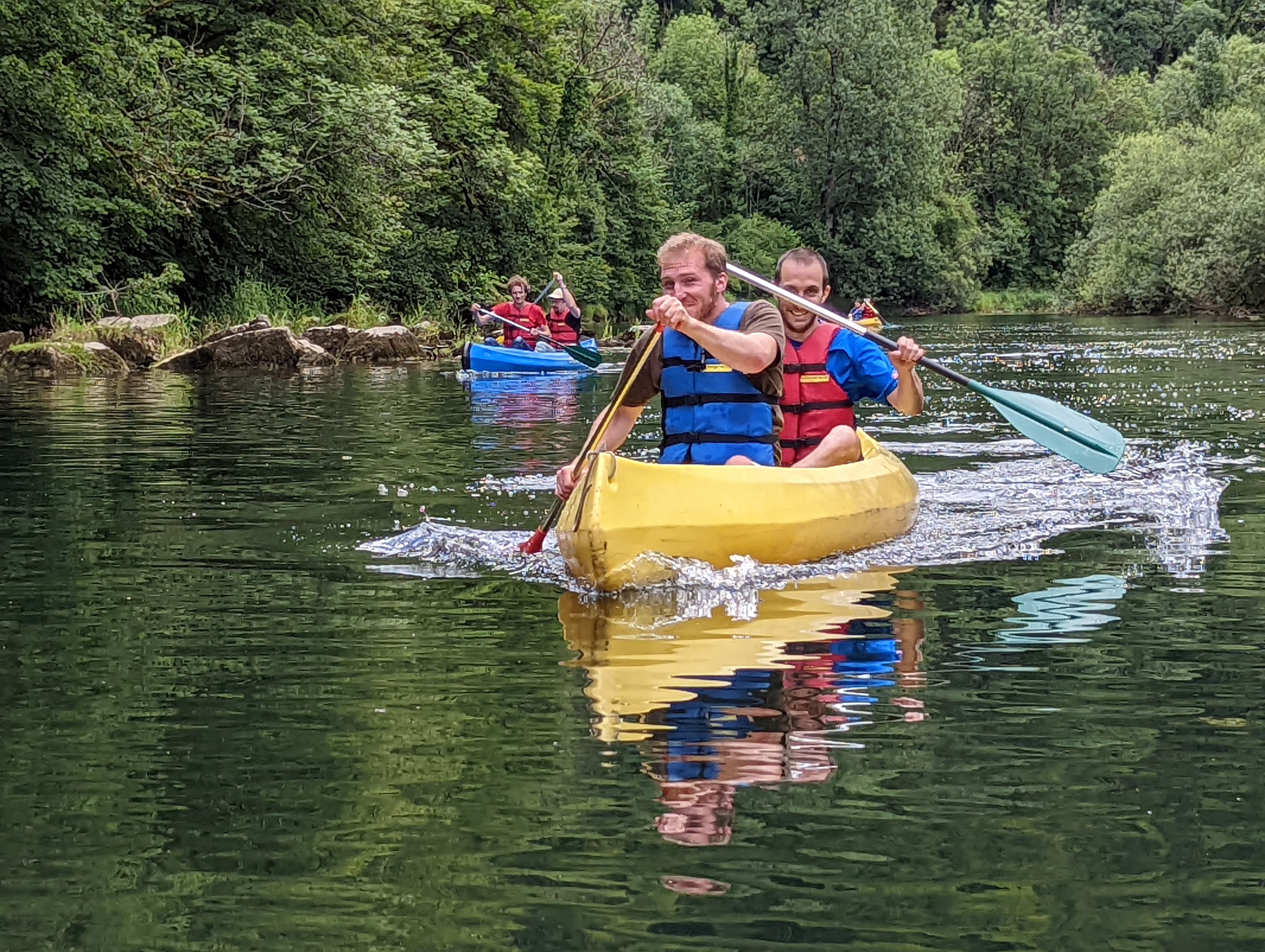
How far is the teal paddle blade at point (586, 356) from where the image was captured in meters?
19.1

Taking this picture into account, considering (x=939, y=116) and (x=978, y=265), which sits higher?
(x=939, y=116)

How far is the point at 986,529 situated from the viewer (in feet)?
22.8

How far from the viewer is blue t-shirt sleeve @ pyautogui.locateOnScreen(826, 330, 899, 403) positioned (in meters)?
7.12

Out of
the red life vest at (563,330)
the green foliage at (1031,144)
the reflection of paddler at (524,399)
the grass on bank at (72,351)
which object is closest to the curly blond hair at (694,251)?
the reflection of paddler at (524,399)

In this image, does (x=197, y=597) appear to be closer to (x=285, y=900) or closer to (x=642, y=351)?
(x=642, y=351)

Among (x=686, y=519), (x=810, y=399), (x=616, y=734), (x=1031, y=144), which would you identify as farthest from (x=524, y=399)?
(x=1031, y=144)

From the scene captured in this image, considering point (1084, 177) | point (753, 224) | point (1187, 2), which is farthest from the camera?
point (1187, 2)

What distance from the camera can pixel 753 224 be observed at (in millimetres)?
47812

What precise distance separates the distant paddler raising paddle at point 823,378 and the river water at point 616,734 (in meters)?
0.57

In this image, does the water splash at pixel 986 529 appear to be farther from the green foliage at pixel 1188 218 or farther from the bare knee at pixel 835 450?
the green foliage at pixel 1188 218

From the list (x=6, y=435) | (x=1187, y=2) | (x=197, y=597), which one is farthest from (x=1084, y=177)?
(x=197, y=597)

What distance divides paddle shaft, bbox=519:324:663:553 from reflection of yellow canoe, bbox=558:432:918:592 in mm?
228

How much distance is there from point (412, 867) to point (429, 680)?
4.53ft

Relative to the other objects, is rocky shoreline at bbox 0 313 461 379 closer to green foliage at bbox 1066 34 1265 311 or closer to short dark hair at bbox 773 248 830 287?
short dark hair at bbox 773 248 830 287
